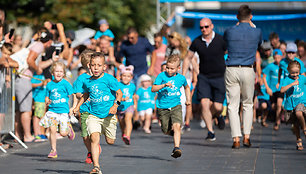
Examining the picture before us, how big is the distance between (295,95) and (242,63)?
0.98 m

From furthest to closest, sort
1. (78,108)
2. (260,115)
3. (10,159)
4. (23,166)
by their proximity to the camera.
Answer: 1. (260,115)
2. (10,159)
3. (23,166)
4. (78,108)

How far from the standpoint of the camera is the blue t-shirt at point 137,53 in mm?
16141

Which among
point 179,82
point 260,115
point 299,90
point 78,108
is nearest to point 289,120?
point 299,90

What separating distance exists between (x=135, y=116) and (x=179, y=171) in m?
7.60

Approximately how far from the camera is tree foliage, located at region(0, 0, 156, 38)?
111 ft

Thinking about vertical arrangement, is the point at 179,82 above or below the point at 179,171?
above

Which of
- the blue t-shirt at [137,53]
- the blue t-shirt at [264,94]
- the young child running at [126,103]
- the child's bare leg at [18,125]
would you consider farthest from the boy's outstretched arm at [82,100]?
the blue t-shirt at [264,94]

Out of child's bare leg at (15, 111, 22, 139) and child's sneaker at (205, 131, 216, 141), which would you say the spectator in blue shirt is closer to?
child's sneaker at (205, 131, 216, 141)

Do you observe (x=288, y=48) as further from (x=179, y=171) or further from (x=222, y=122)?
(x=179, y=171)

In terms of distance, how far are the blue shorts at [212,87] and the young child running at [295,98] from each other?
1.57 metres

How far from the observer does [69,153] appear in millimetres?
11180

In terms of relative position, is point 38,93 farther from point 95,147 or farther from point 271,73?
point 271,73

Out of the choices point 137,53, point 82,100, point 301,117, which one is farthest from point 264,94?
→ point 82,100

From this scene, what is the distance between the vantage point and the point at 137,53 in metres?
16.2
